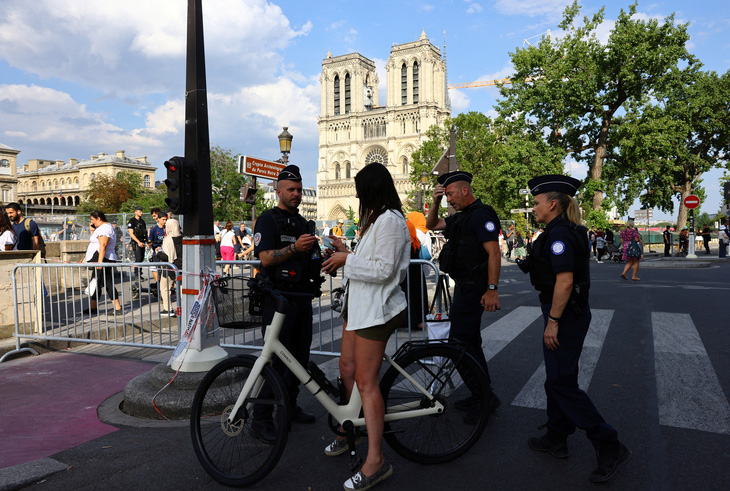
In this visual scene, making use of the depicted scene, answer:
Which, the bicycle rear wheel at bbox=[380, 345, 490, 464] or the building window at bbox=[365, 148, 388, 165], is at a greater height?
the building window at bbox=[365, 148, 388, 165]

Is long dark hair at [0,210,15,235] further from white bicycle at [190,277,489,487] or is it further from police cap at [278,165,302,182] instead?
white bicycle at [190,277,489,487]

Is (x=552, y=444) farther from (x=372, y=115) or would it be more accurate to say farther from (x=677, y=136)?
(x=372, y=115)

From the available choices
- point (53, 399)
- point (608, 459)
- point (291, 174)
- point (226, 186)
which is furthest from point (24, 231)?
point (226, 186)

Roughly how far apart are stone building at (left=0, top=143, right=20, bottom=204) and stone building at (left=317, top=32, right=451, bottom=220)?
162ft

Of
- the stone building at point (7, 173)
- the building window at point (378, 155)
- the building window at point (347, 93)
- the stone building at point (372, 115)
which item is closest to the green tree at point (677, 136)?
the stone building at point (372, 115)

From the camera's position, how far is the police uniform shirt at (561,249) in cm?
308

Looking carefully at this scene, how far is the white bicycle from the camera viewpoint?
3.03m

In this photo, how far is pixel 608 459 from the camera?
9.89ft

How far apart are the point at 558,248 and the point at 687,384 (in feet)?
8.88

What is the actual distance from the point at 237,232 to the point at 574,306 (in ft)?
54.2

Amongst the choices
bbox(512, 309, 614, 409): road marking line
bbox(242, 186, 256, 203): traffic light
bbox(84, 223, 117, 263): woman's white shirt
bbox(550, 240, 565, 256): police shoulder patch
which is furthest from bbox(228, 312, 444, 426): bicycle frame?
bbox(242, 186, 256, 203): traffic light

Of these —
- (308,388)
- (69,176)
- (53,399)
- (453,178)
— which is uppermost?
(69,176)

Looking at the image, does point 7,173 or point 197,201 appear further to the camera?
point 7,173

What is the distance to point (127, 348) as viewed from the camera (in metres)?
6.86
